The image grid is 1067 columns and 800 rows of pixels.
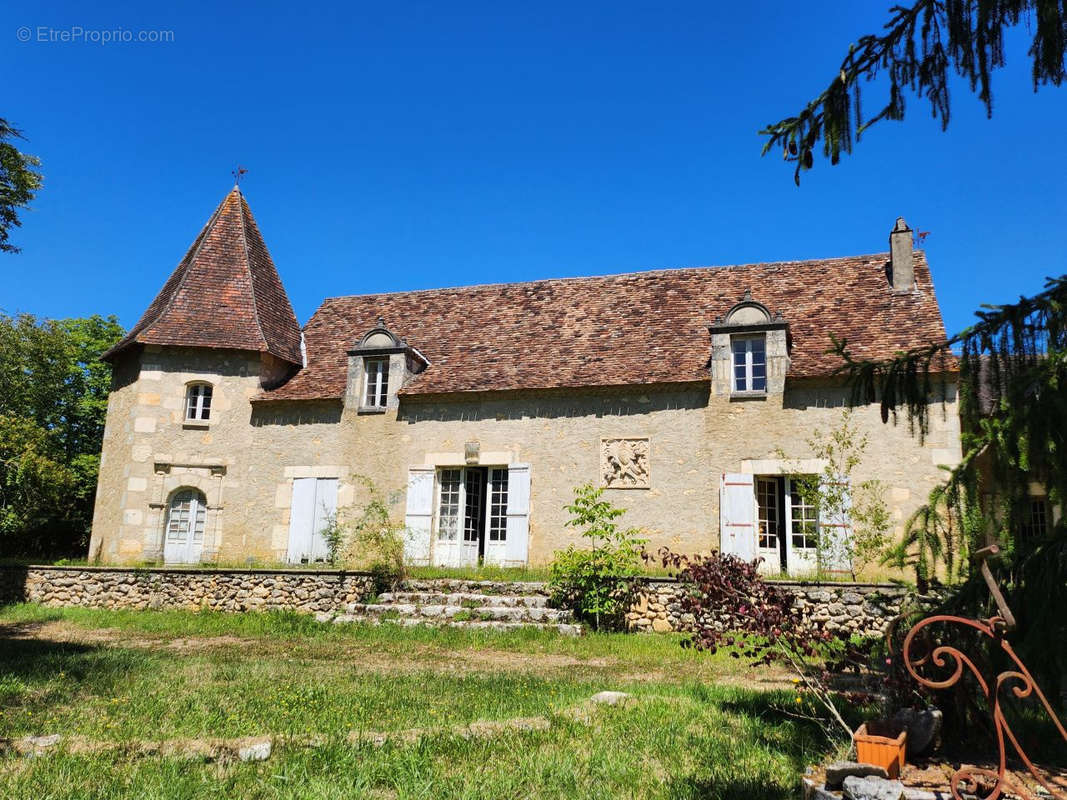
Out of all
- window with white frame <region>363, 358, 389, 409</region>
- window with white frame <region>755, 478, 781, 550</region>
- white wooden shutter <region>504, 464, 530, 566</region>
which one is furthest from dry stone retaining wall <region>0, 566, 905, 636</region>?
window with white frame <region>363, 358, 389, 409</region>

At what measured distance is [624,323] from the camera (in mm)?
15367

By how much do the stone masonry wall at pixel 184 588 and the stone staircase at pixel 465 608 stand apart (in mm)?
576

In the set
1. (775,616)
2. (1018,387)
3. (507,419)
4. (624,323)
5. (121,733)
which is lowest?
(121,733)

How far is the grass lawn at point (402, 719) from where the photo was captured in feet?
13.6

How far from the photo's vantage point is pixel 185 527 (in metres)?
15.0

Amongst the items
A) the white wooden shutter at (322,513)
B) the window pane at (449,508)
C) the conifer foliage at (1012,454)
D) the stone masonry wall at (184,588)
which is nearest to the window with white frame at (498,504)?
the window pane at (449,508)

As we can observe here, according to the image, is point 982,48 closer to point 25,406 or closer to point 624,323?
point 624,323

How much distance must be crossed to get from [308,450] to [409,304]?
454 centimetres

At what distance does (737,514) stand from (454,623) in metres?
4.97

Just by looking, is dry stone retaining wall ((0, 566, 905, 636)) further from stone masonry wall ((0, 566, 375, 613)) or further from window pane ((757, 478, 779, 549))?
window pane ((757, 478, 779, 549))

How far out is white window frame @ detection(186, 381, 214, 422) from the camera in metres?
15.4

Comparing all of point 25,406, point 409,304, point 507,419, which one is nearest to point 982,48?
point 507,419

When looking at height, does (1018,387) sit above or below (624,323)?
below

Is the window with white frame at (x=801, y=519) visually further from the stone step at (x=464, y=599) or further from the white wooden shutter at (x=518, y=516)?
the white wooden shutter at (x=518, y=516)
